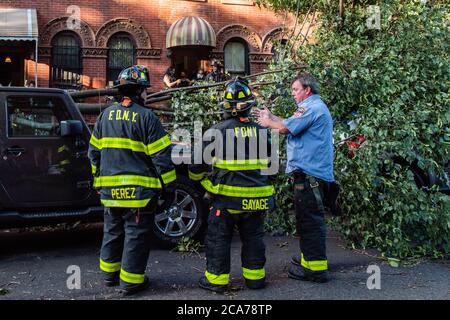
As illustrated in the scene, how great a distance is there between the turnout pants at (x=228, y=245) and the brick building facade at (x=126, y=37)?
12305 millimetres

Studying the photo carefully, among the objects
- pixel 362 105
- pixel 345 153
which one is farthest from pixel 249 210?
pixel 362 105

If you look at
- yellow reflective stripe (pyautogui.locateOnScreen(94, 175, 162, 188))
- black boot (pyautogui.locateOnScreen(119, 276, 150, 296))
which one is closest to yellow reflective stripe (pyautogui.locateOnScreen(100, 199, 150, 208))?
yellow reflective stripe (pyautogui.locateOnScreen(94, 175, 162, 188))

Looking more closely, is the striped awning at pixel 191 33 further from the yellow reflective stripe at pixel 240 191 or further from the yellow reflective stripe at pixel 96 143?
the yellow reflective stripe at pixel 240 191

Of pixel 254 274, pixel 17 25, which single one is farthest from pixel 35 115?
pixel 17 25

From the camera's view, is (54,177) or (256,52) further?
(256,52)

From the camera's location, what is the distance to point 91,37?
1562 centimetres

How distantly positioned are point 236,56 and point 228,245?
13904mm

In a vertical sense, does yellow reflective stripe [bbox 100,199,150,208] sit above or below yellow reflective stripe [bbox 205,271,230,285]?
above

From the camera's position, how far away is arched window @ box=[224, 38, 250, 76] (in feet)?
56.7

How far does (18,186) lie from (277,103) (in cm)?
313

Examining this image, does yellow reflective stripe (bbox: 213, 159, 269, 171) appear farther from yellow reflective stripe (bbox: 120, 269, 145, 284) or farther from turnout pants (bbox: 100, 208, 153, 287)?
yellow reflective stripe (bbox: 120, 269, 145, 284)

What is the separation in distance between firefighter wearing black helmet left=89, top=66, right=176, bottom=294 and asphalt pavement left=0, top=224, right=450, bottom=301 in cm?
36

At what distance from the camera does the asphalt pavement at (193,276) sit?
4160 millimetres
